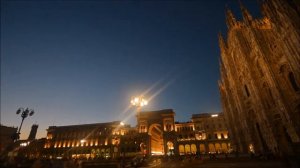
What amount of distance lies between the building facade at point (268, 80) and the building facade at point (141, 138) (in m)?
14.0

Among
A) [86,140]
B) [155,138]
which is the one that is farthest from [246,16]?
[86,140]

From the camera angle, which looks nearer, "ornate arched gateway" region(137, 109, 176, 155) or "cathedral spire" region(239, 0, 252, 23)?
"cathedral spire" region(239, 0, 252, 23)

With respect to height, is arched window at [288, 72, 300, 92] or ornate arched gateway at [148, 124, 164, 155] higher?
arched window at [288, 72, 300, 92]

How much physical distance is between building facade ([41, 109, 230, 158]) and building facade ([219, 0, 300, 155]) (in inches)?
552

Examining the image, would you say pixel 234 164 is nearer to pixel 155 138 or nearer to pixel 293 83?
pixel 293 83

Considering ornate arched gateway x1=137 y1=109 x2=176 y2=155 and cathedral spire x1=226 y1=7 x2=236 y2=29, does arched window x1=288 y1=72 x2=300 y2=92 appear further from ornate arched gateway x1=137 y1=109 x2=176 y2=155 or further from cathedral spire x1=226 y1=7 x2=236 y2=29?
ornate arched gateway x1=137 y1=109 x2=176 y2=155

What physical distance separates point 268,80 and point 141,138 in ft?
135

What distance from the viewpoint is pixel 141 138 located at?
187 feet

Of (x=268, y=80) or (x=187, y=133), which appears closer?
(x=268, y=80)

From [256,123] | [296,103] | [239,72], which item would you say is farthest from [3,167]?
[239,72]

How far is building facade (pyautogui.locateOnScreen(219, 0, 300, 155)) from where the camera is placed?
22438 millimetres

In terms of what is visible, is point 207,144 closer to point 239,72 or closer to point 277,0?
point 239,72

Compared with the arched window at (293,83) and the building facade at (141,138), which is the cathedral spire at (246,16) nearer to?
the arched window at (293,83)

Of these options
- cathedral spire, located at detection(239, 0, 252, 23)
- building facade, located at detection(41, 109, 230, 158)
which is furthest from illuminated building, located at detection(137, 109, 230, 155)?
cathedral spire, located at detection(239, 0, 252, 23)
